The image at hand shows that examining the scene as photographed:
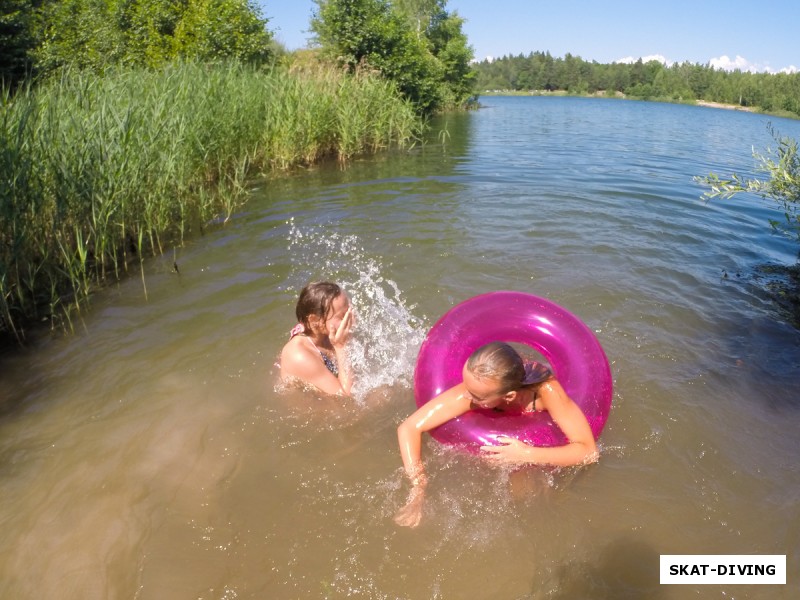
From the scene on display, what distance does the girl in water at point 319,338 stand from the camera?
343cm

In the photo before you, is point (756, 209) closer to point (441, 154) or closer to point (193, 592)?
point (441, 154)

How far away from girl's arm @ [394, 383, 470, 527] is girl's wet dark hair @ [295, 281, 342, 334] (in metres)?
1.01

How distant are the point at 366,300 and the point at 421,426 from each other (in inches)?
98.5

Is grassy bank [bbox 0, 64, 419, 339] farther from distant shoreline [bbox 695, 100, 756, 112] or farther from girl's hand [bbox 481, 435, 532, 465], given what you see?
distant shoreline [bbox 695, 100, 756, 112]

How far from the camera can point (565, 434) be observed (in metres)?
2.80

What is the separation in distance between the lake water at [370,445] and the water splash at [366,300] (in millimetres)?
26

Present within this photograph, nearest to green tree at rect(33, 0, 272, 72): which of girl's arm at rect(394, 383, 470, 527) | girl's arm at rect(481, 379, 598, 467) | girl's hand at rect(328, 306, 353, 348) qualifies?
girl's hand at rect(328, 306, 353, 348)

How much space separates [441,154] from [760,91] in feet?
246

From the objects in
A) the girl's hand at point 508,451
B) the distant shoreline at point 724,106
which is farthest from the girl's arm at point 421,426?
the distant shoreline at point 724,106

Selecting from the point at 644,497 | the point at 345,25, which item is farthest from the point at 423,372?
the point at 345,25

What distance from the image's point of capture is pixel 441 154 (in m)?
13.4

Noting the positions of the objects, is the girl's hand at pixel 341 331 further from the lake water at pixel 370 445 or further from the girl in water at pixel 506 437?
the girl in water at pixel 506 437

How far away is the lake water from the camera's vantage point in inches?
95.5

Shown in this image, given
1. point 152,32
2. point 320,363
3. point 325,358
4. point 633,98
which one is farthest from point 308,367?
point 633,98
